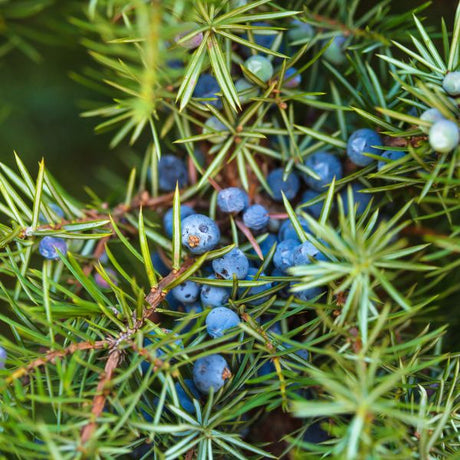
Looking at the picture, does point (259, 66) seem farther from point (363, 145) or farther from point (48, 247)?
point (48, 247)

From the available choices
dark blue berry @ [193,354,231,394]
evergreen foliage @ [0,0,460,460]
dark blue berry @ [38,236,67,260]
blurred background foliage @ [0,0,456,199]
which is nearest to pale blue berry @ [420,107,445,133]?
evergreen foliage @ [0,0,460,460]

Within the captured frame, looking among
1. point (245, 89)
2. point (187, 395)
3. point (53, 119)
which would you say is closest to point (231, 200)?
point (245, 89)

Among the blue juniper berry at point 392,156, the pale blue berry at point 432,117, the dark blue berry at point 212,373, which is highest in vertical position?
the pale blue berry at point 432,117

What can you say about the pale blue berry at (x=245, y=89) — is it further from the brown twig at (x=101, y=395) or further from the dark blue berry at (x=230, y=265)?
the brown twig at (x=101, y=395)

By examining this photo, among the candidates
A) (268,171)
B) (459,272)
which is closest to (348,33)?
(268,171)

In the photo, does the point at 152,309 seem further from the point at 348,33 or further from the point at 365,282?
the point at 348,33

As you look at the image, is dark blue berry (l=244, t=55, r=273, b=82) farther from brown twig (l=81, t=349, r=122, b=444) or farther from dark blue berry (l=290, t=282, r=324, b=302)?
brown twig (l=81, t=349, r=122, b=444)

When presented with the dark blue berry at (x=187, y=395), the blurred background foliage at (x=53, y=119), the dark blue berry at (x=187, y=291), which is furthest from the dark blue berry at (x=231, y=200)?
the blurred background foliage at (x=53, y=119)
